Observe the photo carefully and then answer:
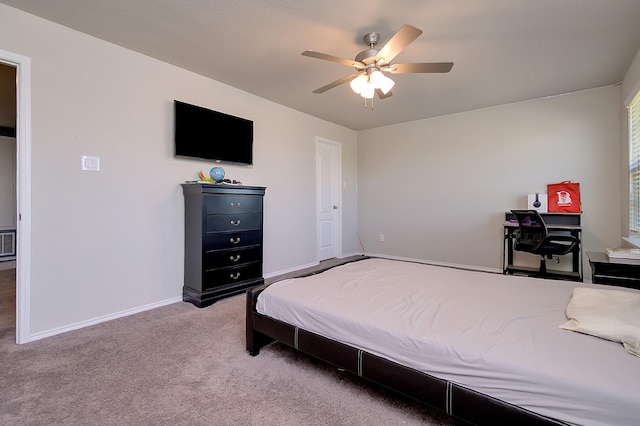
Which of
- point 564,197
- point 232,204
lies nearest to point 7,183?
point 232,204

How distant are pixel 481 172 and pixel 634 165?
5.32ft

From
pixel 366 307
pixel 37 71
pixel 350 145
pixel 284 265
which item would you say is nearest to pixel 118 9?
pixel 37 71

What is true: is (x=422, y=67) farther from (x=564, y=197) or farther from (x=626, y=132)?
(x=564, y=197)

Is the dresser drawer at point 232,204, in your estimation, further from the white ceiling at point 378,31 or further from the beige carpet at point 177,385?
the white ceiling at point 378,31

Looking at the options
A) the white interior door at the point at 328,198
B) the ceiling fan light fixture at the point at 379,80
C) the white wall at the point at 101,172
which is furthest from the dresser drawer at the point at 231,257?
the ceiling fan light fixture at the point at 379,80

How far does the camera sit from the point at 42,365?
193cm

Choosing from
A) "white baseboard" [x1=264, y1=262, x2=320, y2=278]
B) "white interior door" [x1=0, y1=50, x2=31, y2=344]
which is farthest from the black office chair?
"white interior door" [x1=0, y1=50, x2=31, y2=344]

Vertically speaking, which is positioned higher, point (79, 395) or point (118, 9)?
point (118, 9)

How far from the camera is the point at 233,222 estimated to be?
3262mm

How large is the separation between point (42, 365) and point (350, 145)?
500cm

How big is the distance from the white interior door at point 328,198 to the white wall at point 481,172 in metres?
0.62

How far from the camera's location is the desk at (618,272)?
2377 millimetres

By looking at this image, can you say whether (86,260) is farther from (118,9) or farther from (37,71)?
(118,9)

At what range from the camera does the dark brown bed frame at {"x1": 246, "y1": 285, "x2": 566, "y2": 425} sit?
1120 millimetres
